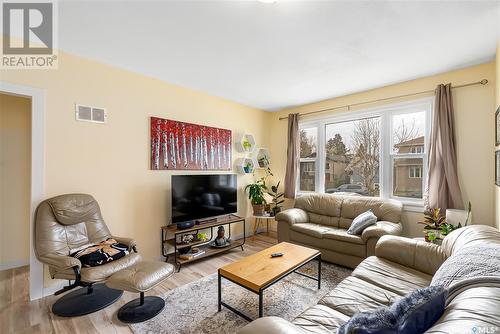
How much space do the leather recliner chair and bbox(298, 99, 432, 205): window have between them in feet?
10.9

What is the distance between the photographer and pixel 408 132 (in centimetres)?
332

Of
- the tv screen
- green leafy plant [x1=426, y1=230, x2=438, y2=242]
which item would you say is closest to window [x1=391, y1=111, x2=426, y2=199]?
green leafy plant [x1=426, y1=230, x2=438, y2=242]

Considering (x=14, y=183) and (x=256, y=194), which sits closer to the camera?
(x=14, y=183)

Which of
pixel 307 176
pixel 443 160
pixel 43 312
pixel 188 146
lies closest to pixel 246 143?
pixel 188 146

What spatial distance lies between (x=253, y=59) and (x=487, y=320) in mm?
2624

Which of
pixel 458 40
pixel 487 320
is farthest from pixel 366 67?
pixel 487 320

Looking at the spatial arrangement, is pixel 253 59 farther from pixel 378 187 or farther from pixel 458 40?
pixel 378 187

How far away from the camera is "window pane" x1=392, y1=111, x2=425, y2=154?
3.21 meters

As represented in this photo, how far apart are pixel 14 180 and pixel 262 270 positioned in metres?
3.59

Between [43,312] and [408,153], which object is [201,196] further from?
[408,153]

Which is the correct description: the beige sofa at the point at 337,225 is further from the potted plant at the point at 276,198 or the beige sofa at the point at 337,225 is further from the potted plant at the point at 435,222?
the potted plant at the point at 276,198

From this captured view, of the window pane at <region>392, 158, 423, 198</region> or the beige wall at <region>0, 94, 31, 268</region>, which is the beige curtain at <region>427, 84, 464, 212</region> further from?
the beige wall at <region>0, 94, 31, 268</region>

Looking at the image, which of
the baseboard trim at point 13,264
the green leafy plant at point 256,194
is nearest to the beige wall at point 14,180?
the baseboard trim at point 13,264

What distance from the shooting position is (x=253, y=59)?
8.39 ft
